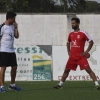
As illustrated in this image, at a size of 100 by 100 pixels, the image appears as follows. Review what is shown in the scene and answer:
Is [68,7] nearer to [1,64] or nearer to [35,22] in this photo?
[35,22]

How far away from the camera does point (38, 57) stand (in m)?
21.9

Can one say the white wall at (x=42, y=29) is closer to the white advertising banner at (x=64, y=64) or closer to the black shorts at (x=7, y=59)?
the white advertising banner at (x=64, y=64)

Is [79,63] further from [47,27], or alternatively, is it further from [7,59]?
[47,27]

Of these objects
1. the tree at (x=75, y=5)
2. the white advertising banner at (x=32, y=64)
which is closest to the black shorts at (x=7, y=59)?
the white advertising banner at (x=32, y=64)

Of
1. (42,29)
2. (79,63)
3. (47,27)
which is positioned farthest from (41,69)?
(47,27)

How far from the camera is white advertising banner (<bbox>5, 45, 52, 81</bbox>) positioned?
21562 mm

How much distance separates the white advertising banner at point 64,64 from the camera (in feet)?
70.9

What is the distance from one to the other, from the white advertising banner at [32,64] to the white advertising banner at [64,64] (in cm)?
30

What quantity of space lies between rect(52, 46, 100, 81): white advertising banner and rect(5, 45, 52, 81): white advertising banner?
0.98 feet

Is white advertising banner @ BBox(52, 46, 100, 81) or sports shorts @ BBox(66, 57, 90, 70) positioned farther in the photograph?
white advertising banner @ BBox(52, 46, 100, 81)

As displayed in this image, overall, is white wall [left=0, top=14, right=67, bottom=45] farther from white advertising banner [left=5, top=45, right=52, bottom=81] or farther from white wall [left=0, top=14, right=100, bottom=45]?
white advertising banner [left=5, top=45, right=52, bottom=81]

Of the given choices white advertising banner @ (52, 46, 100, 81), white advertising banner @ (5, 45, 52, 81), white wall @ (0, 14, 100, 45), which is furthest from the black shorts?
white wall @ (0, 14, 100, 45)

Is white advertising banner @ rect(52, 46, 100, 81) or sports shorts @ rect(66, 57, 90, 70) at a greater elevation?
sports shorts @ rect(66, 57, 90, 70)

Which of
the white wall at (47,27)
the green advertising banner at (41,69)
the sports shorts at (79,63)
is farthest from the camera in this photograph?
the white wall at (47,27)
